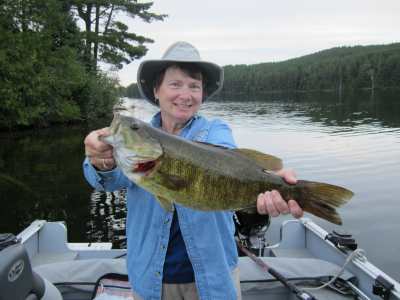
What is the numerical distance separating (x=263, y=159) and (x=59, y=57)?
114 feet

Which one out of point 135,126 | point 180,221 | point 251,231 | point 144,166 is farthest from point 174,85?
point 251,231

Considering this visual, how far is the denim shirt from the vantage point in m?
2.74

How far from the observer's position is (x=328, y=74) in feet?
450

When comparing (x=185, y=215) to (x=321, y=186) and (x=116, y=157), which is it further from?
(x=321, y=186)

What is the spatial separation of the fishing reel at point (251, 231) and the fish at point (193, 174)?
9.11 ft

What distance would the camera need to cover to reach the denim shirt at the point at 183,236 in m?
2.74

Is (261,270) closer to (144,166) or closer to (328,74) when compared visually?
(144,166)

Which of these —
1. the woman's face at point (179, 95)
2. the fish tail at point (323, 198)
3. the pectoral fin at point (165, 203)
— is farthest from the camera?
the woman's face at point (179, 95)

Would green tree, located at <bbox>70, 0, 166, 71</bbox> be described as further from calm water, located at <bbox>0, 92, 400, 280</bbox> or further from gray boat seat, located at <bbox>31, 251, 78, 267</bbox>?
gray boat seat, located at <bbox>31, 251, 78, 267</bbox>

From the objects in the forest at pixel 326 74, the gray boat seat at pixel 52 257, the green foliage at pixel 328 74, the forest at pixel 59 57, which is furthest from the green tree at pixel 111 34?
the green foliage at pixel 328 74

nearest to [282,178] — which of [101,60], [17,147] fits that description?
[17,147]

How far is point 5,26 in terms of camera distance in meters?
30.2

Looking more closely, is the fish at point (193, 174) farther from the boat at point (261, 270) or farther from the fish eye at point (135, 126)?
the boat at point (261, 270)

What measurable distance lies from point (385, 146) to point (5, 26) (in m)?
26.3
